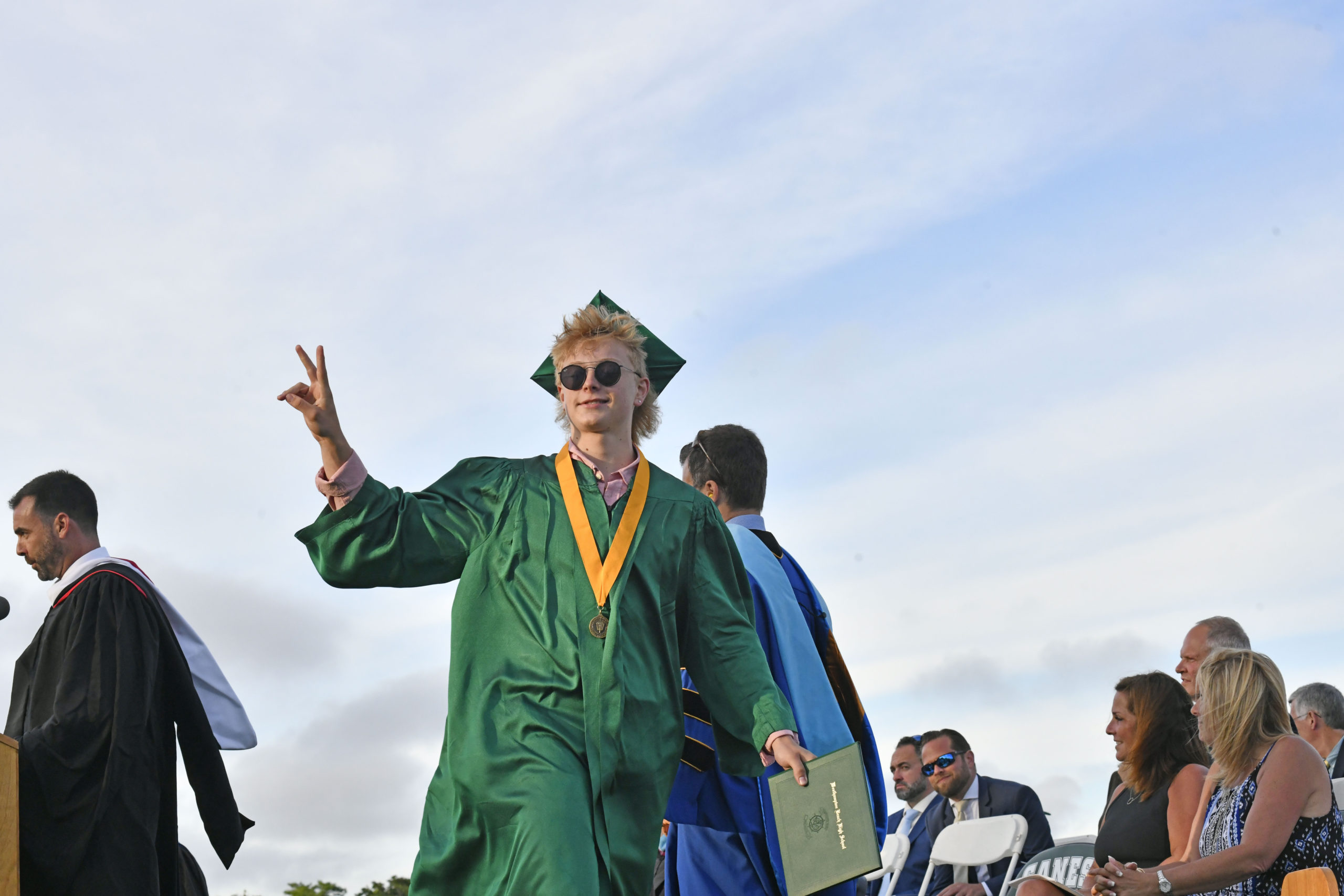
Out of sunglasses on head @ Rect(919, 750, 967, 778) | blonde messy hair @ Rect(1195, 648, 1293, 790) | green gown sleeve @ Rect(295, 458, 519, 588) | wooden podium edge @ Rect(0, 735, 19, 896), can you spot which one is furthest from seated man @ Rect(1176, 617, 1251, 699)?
wooden podium edge @ Rect(0, 735, 19, 896)

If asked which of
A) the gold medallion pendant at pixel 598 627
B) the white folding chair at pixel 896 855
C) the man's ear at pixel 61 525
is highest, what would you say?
the man's ear at pixel 61 525

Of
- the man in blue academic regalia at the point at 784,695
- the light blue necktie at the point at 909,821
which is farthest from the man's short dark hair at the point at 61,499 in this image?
the light blue necktie at the point at 909,821

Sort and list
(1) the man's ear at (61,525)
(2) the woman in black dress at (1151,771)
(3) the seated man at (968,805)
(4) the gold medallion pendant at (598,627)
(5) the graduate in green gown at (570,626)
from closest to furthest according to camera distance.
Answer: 1. (5) the graduate in green gown at (570,626)
2. (4) the gold medallion pendant at (598,627)
3. (2) the woman in black dress at (1151,771)
4. (1) the man's ear at (61,525)
5. (3) the seated man at (968,805)

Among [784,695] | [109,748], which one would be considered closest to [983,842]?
[784,695]

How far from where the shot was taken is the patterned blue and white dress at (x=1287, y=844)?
4.89 meters

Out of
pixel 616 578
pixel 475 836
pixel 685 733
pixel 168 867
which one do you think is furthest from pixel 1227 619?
pixel 168 867

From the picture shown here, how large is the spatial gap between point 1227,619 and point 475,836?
4.14 metres

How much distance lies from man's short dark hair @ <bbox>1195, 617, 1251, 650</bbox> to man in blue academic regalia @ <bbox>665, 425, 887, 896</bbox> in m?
2.09

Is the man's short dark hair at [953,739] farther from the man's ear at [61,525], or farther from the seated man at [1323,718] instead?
the man's ear at [61,525]

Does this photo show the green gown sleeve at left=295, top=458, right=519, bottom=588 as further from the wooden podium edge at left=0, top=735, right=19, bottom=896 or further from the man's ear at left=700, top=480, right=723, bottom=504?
the wooden podium edge at left=0, top=735, right=19, bottom=896

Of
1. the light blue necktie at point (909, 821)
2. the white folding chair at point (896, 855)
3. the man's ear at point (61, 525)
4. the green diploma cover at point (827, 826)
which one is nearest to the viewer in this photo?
the green diploma cover at point (827, 826)

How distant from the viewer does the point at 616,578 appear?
3.98 meters

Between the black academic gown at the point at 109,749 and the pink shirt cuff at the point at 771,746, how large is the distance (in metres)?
3.05

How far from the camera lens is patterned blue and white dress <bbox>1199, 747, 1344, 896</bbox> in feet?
16.0
